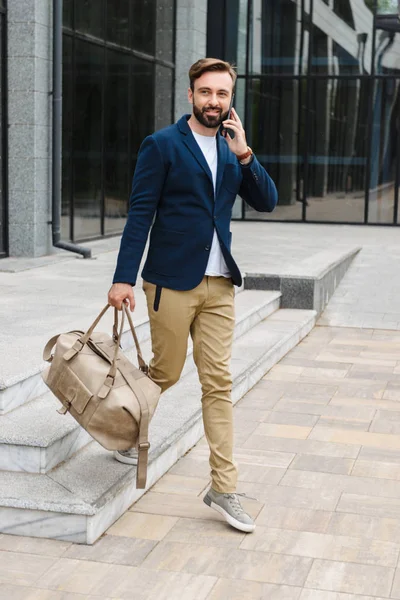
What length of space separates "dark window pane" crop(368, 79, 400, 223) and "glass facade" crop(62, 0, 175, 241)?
5004 mm

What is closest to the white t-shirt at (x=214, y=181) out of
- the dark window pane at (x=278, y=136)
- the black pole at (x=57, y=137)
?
the black pole at (x=57, y=137)

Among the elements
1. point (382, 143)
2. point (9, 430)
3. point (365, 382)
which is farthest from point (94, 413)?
point (382, 143)

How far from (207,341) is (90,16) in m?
11.1

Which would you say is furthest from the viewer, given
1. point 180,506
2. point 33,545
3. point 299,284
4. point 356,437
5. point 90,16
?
point 90,16

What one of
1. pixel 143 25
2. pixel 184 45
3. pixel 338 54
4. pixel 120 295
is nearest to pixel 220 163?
pixel 120 295

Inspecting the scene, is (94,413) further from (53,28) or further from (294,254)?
(294,254)

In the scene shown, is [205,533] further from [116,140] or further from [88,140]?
[116,140]

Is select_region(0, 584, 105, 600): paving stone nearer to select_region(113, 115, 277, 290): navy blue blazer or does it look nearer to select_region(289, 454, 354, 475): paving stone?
select_region(113, 115, 277, 290): navy blue blazer

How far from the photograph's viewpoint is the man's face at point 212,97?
4211 mm

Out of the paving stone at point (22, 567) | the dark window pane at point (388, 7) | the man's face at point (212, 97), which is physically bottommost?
the paving stone at point (22, 567)

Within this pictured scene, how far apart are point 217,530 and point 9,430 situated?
1.12 metres

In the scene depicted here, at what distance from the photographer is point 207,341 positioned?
4.43 m

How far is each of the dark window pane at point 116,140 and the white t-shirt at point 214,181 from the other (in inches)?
443

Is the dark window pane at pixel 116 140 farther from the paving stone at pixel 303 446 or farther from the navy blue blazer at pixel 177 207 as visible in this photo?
the navy blue blazer at pixel 177 207
